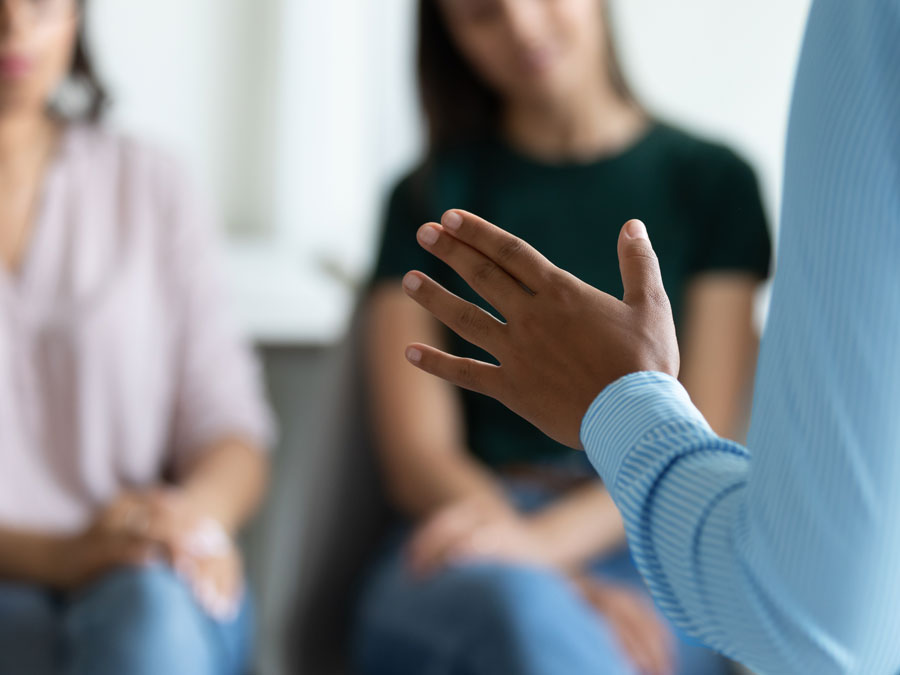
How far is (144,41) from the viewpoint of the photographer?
51.8 inches

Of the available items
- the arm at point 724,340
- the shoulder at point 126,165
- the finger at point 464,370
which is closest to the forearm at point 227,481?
the shoulder at point 126,165

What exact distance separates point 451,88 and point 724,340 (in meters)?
0.31

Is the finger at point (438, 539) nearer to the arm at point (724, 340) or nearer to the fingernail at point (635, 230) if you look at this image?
the arm at point (724, 340)

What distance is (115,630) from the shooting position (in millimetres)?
640

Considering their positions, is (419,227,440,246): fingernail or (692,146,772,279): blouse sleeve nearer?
(419,227,440,246): fingernail

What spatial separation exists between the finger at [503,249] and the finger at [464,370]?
0.03m

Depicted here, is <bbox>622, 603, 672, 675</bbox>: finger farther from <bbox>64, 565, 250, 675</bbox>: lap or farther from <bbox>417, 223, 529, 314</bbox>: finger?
<bbox>417, 223, 529, 314</bbox>: finger

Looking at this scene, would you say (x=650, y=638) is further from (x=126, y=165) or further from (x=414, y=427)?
(x=126, y=165)

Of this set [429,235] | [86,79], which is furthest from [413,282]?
[86,79]

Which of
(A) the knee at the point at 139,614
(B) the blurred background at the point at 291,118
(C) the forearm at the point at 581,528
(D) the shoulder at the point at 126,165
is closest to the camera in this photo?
(A) the knee at the point at 139,614

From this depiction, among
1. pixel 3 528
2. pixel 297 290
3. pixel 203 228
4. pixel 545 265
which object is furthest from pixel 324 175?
pixel 545 265

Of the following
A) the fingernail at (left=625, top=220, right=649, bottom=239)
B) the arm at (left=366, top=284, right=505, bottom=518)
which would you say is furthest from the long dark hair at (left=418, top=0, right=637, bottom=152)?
the fingernail at (left=625, top=220, right=649, bottom=239)

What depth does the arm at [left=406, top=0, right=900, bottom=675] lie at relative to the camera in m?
0.26

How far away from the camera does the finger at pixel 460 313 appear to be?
0.30 meters
